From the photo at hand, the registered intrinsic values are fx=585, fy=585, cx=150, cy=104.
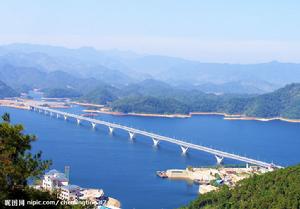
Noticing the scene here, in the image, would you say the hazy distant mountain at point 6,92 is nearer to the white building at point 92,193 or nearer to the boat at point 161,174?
the boat at point 161,174

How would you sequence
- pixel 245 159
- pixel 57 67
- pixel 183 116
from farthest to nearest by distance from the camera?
pixel 57 67, pixel 183 116, pixel 245 159

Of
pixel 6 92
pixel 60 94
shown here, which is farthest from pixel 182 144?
pixel 60 94

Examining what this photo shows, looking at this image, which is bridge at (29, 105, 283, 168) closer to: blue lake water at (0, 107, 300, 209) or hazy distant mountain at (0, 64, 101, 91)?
blue lake water at (0, 107, 300, 209)

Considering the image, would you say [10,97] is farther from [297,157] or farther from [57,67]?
[57,67]

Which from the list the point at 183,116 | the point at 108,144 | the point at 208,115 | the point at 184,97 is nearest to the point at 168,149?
the point at 108,144

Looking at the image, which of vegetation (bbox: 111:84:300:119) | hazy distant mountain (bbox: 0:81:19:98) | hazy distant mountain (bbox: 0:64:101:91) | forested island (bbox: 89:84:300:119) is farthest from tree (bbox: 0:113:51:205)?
hazy distant mountain (bbox: 0:64:101:91)
